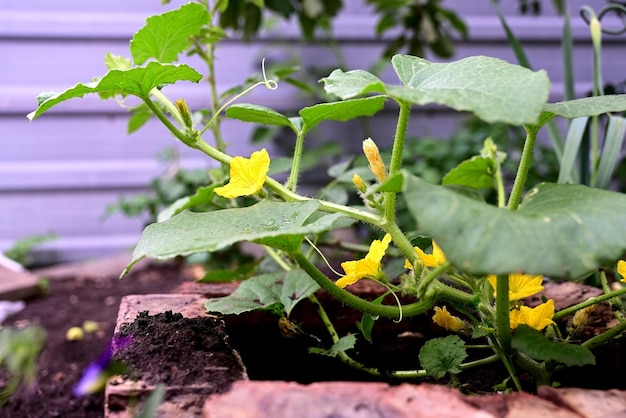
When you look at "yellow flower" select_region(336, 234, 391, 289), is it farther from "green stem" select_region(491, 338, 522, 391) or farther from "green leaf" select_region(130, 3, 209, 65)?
"green leaf" select_region(130, 3, 209, 65)

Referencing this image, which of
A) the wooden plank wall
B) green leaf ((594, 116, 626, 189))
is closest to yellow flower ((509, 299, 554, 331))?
green leaf ((594, 116, 626, 189))

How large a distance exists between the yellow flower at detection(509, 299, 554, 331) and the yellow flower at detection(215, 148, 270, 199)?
0.28 m

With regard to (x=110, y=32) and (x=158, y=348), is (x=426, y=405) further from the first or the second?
(x=110, y=32)

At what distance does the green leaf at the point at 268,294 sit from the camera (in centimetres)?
62

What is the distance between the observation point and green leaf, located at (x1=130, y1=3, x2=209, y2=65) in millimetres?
676

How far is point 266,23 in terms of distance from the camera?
7.98 feet

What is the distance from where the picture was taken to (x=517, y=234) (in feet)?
1.26

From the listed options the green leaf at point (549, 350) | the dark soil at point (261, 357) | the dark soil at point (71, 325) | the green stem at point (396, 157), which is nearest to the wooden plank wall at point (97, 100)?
the dark soil at point (71, 325)

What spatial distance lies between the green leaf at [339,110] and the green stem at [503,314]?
0.77 ft

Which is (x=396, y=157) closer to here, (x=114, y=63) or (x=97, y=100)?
(x=114, y=63)

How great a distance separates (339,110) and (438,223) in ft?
1.00

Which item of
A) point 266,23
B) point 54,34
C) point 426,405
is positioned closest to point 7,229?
point 54,34

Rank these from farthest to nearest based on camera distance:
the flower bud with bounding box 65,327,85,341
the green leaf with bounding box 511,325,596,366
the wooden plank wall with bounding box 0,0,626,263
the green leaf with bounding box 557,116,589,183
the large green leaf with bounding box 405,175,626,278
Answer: the wooden plank wall with bounding box 0,0,626,263 → the flower bud with bounding box 65,327,85,341 → the green leaf with bounding box 557,116,589,183 → the green leaf with bounding box 511,325,596,366 → the large green leaf with bounding box 405,175,626,278

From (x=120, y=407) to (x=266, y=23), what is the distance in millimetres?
2192
